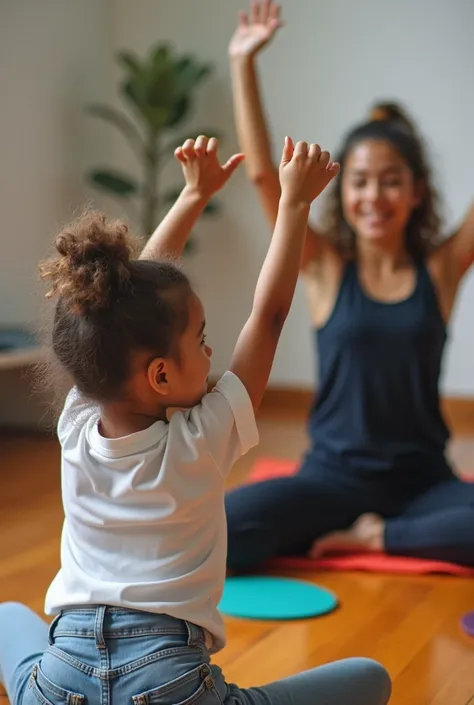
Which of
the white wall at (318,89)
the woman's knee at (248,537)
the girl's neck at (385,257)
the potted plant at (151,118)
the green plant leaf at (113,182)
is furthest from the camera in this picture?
the green plant leaf at (113,182)

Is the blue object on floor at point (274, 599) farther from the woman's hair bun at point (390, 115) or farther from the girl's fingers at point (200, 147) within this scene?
the woman's hair bun at point (390, 115)

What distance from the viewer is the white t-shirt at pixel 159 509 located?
1.04 metres

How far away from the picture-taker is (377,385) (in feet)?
6.75

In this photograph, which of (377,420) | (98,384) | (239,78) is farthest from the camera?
(377,420)

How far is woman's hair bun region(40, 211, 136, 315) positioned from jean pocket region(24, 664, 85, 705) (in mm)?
399

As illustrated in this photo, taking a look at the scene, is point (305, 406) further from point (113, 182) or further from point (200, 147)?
point (200, 147)

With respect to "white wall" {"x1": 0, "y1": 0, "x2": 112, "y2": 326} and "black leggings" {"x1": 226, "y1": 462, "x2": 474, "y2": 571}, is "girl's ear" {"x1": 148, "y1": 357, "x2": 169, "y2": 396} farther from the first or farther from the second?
"white wall" {"x1": 0, "y1": 0, "x2": 112, "y2": 326}

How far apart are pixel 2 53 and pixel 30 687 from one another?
2.56m

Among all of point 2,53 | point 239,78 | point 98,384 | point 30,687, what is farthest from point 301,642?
point 2,53

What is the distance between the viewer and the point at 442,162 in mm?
3463

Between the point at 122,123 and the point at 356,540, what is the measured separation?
2346 millimetres

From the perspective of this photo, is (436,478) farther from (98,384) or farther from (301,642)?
(98,384)

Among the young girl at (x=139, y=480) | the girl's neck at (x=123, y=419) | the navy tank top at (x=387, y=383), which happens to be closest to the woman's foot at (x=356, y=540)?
the navy tank top at (x=387, y=383)

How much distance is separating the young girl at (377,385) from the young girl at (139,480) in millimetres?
847
